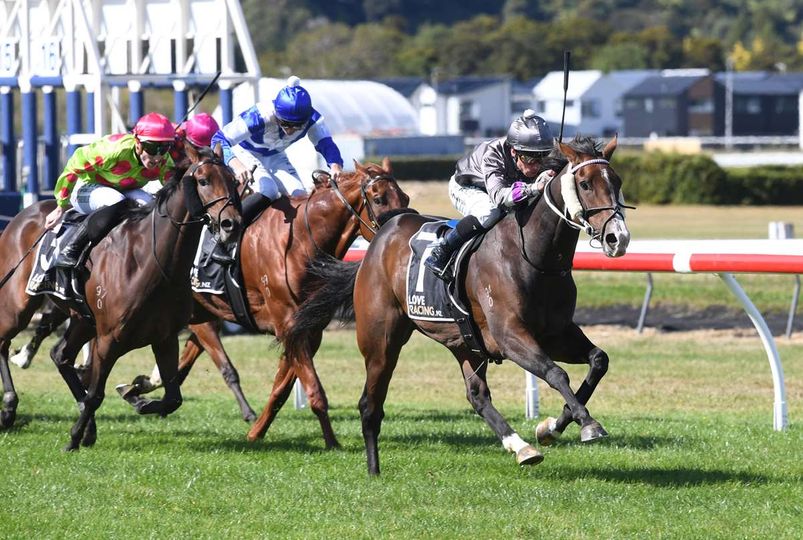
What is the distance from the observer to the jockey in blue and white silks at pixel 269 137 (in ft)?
27.9

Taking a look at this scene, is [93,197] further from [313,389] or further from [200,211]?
[313,389]

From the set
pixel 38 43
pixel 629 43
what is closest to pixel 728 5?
pixel 629 43

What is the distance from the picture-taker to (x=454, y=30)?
118812 mm

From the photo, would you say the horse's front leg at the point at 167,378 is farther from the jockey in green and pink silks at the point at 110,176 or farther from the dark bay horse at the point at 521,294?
the dark bay horse at the point at 521,294

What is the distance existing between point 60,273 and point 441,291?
249cm

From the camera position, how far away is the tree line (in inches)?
4080

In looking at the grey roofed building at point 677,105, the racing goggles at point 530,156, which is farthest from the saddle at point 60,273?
the grey roofed building at point 677,105

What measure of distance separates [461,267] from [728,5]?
151m

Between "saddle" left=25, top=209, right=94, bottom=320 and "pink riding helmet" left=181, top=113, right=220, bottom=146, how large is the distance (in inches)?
50.5

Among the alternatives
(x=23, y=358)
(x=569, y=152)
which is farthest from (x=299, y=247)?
(x=569, y=152)

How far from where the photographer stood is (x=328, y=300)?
24.7ft

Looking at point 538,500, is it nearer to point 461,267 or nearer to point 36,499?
point 461,267

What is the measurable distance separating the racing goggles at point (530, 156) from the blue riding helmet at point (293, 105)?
7.00ft

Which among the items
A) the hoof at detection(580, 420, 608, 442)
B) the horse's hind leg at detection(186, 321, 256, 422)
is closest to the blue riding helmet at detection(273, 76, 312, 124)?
the horse's hind leg at detection(186, 321, 256, 422)
